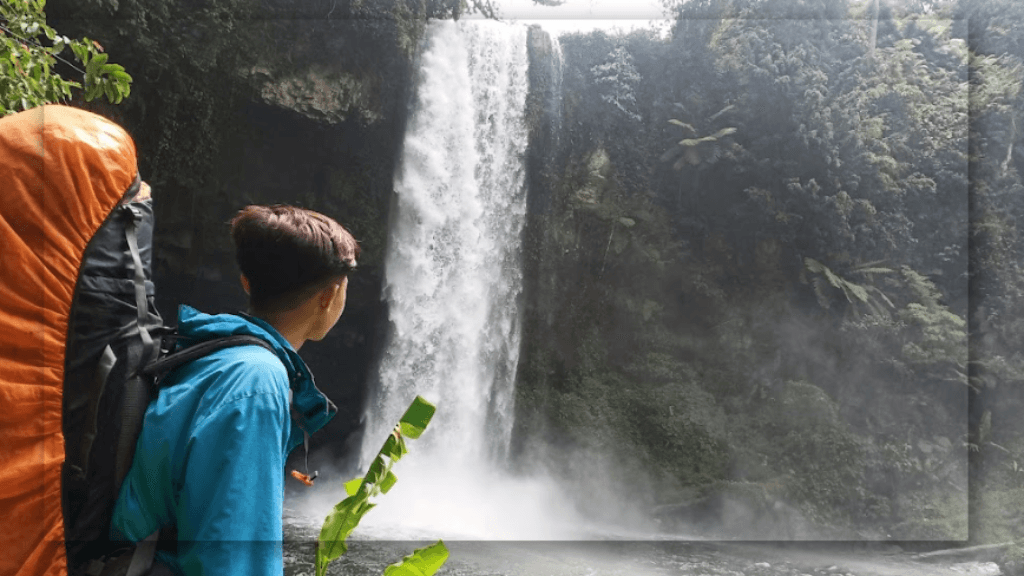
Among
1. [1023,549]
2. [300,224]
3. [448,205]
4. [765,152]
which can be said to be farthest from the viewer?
[765,152]

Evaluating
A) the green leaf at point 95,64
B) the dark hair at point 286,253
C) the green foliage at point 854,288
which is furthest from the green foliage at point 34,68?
the green foliage at point 854,288

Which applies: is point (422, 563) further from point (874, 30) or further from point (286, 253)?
point (874, 30)

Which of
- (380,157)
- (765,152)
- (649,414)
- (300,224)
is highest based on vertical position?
(765,152)

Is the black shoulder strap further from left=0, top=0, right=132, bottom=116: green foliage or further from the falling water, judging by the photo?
the falling water

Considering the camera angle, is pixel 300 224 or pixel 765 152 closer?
pixel 300 224

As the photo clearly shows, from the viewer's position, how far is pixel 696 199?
34.0ft

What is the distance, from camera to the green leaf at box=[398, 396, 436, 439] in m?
1.17

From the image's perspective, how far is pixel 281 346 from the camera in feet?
3.22

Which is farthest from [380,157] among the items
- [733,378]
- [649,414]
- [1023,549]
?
[1023,549]

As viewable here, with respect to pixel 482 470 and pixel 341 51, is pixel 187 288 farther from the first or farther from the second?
pixel 482 470

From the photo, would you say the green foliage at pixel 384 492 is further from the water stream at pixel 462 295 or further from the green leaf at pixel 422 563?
the water stream at pixel 462 295

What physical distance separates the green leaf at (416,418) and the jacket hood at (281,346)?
0.46ft

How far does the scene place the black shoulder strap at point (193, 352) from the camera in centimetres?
86

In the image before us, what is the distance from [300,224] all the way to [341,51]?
323 inches
